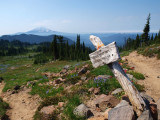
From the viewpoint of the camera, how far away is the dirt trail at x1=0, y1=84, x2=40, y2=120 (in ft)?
28.2

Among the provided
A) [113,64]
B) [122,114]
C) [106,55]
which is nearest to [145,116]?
[122,114]

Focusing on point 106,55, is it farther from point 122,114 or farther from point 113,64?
point 122,114

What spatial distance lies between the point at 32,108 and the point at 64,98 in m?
2.91

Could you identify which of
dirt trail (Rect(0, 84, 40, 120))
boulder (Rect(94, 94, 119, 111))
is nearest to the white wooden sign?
boulder (Rect(94, 94, 119, 111))

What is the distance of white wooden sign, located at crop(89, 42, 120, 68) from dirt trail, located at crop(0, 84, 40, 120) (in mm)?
6558

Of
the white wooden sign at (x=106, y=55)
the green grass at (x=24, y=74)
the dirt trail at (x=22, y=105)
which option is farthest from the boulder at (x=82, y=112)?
the green grass at (x=24, y=74)

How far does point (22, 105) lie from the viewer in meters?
10.3

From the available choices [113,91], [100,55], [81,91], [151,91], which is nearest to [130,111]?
[100,55]

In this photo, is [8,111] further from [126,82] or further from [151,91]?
[151,91]

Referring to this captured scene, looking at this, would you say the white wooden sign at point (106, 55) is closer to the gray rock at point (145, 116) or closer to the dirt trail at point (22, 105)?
the gray rock at point (145, 116)

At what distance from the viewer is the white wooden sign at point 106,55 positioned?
4160mm

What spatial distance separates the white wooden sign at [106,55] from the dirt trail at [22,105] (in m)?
6.56

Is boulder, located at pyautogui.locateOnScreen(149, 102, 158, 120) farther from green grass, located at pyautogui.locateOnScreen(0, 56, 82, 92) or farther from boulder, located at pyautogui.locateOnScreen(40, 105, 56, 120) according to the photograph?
green grass, located at pyautogui.locateOnScreen(0, 56, 82, 92)

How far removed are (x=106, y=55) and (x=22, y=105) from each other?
9.44 meters
